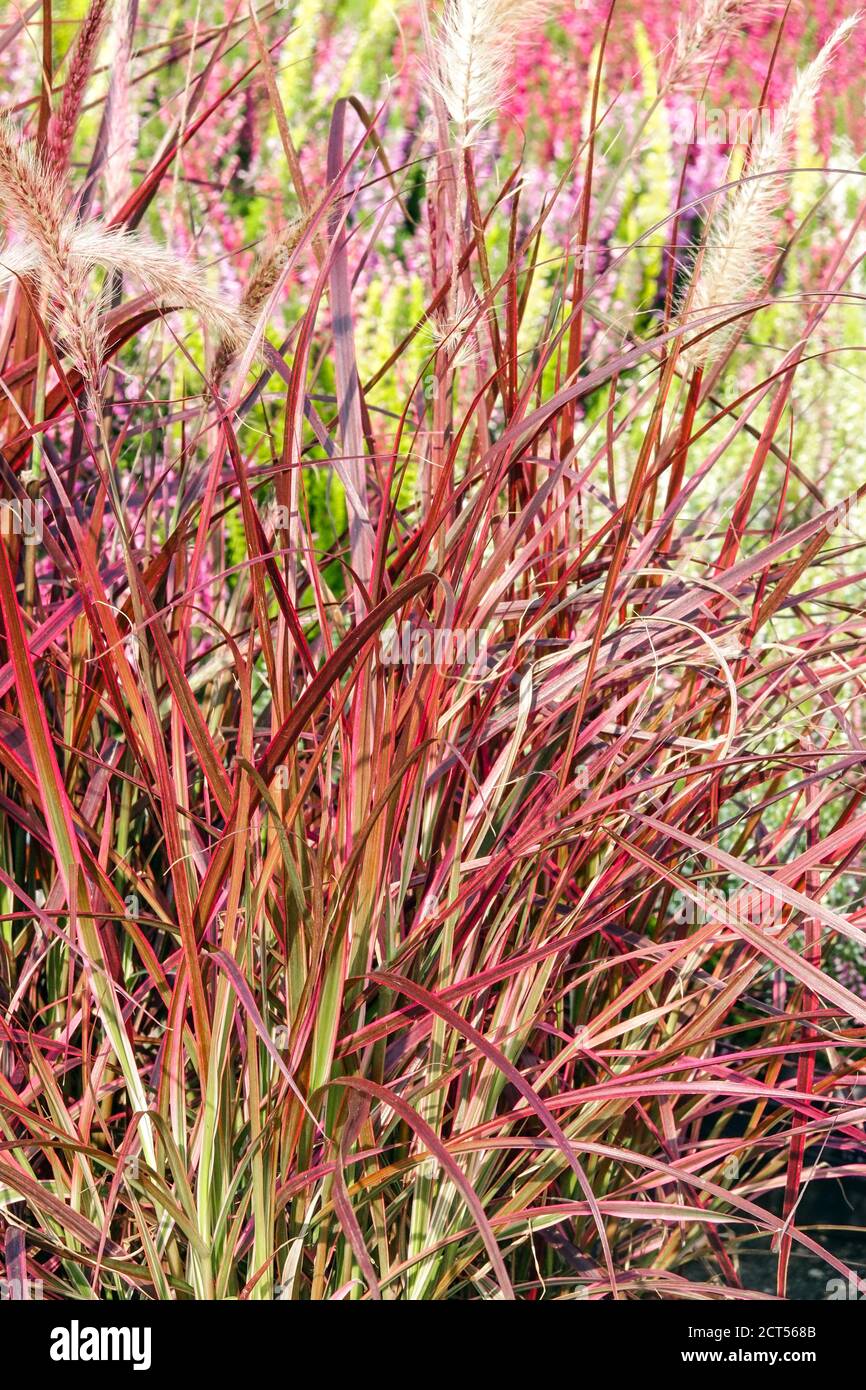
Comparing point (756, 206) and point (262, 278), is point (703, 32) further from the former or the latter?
point (262, 278)

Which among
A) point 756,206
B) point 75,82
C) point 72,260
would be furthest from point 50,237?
point 756,206

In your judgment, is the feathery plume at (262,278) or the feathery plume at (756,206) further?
the feathery plume at (756,206)

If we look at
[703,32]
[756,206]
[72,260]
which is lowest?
[72,260]

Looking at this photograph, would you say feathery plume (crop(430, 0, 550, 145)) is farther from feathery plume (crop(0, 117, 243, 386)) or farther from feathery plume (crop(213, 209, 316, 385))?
feathery plume (crop(0, 117, 243, 386))

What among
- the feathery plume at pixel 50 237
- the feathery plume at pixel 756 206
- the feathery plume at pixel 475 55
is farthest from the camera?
the feathery plume at pixel 756 206

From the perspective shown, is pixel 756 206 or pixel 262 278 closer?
pixel 262 278

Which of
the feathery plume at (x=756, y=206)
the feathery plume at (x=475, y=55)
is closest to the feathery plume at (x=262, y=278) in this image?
the feathery plume at (x=475, y=55)

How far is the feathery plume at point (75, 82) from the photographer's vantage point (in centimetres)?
98

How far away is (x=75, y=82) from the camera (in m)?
0.99

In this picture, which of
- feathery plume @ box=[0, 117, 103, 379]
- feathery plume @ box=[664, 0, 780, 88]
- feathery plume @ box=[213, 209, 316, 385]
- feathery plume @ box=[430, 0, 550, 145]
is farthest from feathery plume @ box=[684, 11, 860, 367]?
feathery plume @ box=[0, 117, 103, 379]

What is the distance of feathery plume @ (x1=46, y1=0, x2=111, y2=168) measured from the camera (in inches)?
38.7

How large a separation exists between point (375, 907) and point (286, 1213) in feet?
0.93

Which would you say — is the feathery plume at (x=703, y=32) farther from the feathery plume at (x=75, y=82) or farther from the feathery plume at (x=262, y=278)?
the feathery plume at (x=75, y=82)
